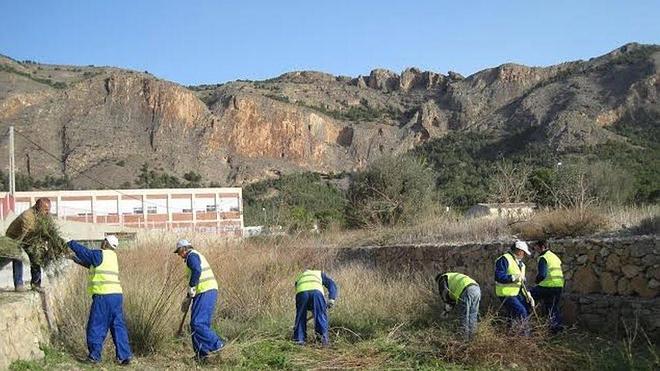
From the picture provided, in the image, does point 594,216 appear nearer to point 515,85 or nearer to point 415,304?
point 415,304

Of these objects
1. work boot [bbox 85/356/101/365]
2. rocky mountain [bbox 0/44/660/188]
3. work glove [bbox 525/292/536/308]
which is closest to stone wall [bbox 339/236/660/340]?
work glove [bbox 525/292/536/308]

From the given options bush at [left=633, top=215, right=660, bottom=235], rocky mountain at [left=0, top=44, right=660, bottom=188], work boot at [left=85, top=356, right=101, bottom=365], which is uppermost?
rocky mountain at [left=0, top=44, right=660, bottom=188]

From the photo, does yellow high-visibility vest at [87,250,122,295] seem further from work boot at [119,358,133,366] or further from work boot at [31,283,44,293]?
work boot at [119,358,133,366]

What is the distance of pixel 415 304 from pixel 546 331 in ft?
12.8

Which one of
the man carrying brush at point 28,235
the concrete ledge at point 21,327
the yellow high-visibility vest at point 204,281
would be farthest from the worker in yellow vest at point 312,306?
the man carrying brush at point 28,235

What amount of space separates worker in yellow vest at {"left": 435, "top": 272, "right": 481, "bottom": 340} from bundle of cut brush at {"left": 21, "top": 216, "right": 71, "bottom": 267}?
18.7 ft

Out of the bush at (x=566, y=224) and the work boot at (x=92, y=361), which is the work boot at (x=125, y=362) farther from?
the bush at (x=566, y=224)

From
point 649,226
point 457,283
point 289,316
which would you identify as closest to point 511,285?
point 457,283

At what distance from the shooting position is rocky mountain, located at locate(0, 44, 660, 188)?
261 ft

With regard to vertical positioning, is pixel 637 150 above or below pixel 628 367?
above

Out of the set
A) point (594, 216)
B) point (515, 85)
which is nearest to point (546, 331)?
point (594, 216)

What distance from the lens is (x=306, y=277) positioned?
37.4ft

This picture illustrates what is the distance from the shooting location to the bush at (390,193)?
28.1 metres

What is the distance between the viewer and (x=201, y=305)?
9.94 metres
